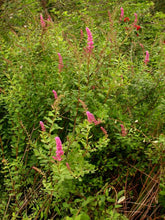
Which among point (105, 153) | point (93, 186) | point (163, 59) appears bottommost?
point (93, 186)

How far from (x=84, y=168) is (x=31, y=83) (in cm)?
97

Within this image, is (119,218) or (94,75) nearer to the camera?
(119,218)

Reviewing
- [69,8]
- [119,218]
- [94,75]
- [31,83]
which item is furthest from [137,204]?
[69,8]

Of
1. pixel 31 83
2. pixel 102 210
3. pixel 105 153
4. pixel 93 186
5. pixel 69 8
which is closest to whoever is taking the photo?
pixel 102 210

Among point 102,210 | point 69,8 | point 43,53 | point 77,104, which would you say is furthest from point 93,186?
point 69,8

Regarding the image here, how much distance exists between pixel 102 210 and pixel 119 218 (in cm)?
13

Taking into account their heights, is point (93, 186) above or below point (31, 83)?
below

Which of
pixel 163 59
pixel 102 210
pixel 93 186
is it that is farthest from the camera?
pixel 163 59

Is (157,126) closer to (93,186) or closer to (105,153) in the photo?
(105,153)

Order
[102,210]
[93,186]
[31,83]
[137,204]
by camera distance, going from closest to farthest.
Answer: [102,210], [137,204], [93,186], [31,83]

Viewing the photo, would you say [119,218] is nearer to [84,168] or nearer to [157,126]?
[84,168]

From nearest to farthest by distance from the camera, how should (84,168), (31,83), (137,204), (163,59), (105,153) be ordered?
(84,168) < (137,204) < (105,153) < (31,83) < (163,59)

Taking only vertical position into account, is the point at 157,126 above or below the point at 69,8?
below

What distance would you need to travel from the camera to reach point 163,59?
2.21m
